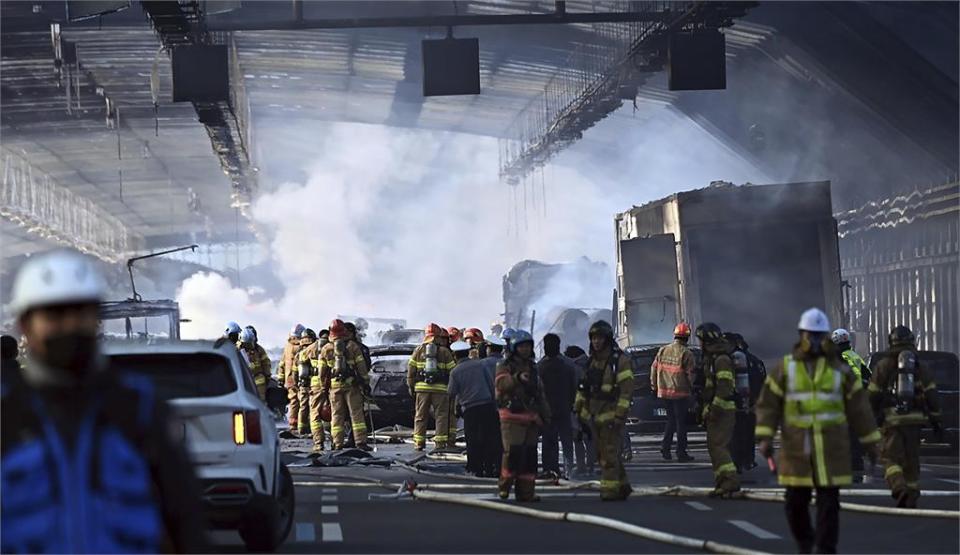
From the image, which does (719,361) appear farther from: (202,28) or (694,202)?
(202,28)

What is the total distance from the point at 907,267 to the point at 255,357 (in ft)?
45.7

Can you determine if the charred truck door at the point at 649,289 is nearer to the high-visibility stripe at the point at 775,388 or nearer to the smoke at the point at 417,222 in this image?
the high-visibility stripe at the point at 775,388

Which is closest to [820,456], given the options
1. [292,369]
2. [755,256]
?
[755,256]

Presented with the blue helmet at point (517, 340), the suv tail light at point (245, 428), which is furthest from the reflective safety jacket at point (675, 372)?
the suv tail light at point (245, 428)

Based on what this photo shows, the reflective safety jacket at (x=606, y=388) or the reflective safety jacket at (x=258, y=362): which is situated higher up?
the reflective safety jacket at (x=258, y=362)

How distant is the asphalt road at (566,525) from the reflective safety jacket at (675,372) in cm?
281

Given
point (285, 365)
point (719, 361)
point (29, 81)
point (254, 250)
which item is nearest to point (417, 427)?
point (285, 365)

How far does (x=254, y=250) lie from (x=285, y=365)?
7202 cm

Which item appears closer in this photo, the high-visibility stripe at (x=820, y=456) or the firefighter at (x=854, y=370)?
the high-visibility stripe at (x=820, y=456)

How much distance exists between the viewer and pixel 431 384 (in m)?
25.2

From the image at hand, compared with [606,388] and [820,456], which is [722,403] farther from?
[820,456]

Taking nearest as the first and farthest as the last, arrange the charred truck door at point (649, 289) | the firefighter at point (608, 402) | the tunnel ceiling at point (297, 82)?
the firefighter at point (608, 402)
the charred truck door at point (649, 289)
the tunnel ceiling at point (297, 82)

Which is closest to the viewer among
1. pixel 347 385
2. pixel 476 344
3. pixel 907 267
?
pixel 347 385

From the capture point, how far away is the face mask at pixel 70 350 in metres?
4.23
